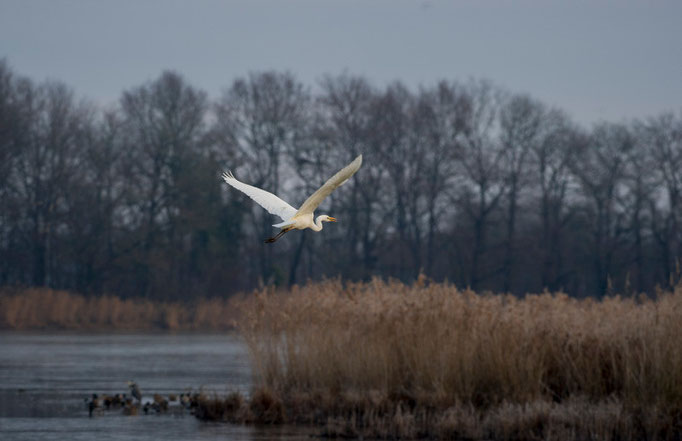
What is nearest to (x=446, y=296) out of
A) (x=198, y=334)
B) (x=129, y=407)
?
(x=129, y=407)

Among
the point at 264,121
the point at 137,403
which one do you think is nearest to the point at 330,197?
the point at 264,121

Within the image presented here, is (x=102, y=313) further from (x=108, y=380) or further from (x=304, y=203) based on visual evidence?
(x=304, y=203)

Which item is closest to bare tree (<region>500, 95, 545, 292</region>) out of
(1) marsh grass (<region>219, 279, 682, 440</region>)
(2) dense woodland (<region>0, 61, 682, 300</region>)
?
(2) dense woodland (<region>0, 61, 682, 300</region>)

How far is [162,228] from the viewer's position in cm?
4828

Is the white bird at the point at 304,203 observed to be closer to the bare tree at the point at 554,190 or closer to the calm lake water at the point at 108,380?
the calm lake water at the point at 108,380

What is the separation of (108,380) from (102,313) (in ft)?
65.5

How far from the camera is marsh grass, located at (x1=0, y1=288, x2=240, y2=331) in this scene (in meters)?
37.6

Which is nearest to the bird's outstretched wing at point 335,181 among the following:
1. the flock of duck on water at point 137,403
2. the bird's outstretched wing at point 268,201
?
the bird's outstretched wing at point 268,201

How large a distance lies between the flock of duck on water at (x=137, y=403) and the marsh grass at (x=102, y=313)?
1842cm

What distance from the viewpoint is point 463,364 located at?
14.7 metres

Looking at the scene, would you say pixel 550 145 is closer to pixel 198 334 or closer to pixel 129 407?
pixel 198 334

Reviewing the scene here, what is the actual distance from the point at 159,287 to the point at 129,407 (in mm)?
31151

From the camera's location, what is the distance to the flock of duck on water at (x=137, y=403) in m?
16.2

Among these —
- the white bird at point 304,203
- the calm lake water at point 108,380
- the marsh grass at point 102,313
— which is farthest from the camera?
the marsh grass at point 102,313
